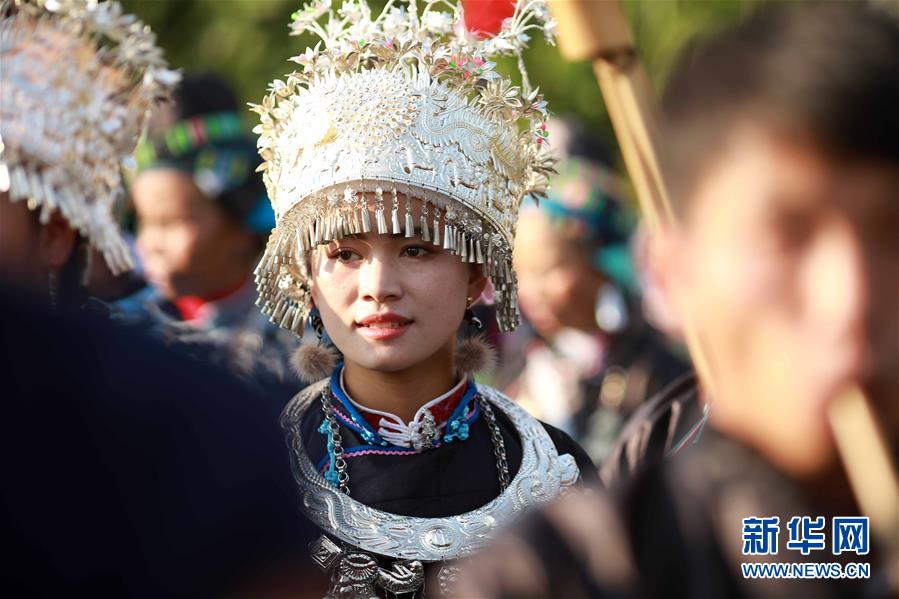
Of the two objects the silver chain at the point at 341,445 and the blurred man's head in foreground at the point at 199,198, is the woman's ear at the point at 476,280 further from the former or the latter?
the blurred man's head in foreground at the point at 199,198

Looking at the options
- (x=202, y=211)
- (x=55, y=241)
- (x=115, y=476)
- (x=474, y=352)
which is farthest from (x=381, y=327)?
(x=202, y=211)

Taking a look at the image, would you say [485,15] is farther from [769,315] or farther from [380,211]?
[769,315]

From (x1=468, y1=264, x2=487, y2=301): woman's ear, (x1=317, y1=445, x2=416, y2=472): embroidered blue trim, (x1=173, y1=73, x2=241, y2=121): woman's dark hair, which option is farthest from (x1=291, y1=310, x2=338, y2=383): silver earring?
(x1=173, y1=73, x2=241, y2=121): woman's dark hair

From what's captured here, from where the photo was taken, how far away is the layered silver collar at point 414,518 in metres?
3.08

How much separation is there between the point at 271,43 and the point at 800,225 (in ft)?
31.8

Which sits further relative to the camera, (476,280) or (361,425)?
(476,280)

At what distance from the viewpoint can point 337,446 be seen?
10.7ft

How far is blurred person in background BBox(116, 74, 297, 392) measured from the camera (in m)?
5.70

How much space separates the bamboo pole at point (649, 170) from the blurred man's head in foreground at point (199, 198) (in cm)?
388

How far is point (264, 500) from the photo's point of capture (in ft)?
5.62

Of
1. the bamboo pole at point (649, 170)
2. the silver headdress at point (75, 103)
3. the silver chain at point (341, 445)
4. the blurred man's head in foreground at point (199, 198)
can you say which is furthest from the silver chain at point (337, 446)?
the blurred man's head in foreground at point (199, 198)

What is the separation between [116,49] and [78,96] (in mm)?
201

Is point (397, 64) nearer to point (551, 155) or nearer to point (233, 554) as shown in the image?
point (551, 155)

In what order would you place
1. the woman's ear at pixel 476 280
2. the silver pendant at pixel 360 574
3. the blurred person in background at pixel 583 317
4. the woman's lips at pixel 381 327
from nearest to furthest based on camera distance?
the silver pendant at pixel 360 574
the woman's lips at pixel 381 327
the woman's ear at pixel 476 280
the blurred person in background at pixel 583 317
